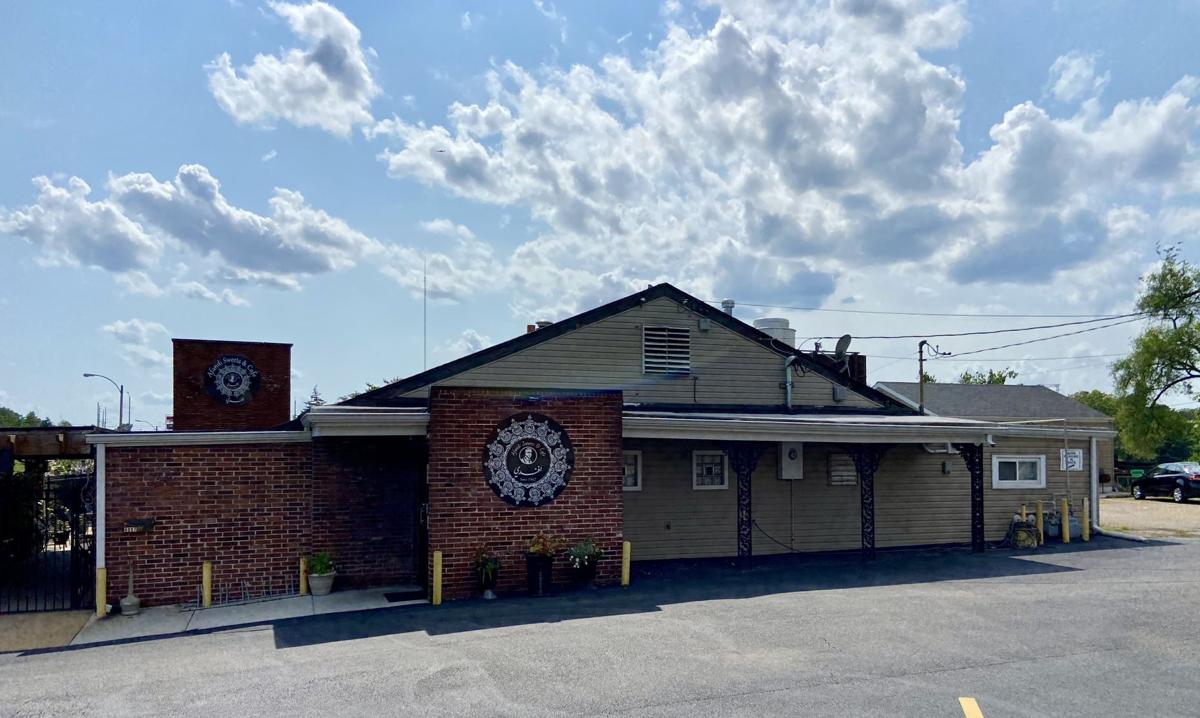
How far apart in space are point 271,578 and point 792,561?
31.5 feet

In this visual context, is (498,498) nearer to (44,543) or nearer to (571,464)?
(571,464)

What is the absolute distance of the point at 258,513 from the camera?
12.6m

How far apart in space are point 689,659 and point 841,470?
10.1m

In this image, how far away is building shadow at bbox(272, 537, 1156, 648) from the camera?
408 inches

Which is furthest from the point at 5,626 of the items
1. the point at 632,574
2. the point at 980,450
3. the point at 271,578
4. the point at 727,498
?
the point at 980,450

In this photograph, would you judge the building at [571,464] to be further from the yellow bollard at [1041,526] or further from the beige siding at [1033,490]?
the yellow bollard at [1041,526]

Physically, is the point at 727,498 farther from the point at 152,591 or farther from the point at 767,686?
the point at 152,591

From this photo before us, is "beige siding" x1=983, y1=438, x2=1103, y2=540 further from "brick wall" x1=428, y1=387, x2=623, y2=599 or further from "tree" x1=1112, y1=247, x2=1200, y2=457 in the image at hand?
"tree" x1=1112, y1=247, x2=1200, y2=457

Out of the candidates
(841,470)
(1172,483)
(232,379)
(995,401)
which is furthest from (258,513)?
(1172,483)

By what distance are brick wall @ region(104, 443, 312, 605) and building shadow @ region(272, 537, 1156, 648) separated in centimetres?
201

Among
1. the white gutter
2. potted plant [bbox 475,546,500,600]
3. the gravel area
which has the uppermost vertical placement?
the white gutter

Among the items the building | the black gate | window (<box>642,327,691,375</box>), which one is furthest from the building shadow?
the black gate

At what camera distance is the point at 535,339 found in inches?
639

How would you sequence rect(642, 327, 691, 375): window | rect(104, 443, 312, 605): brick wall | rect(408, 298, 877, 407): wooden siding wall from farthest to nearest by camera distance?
rect(642, 327, 691, 375): window, rect(408, 298, 877, 407): wooden siding wall, rect(104, 443, 312, 605): brick wall
